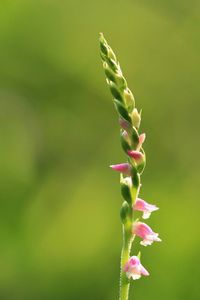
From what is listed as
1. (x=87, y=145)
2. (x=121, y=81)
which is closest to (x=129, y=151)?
(x=121, y=81)

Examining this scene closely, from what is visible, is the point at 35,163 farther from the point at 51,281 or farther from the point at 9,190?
the point at 51,281

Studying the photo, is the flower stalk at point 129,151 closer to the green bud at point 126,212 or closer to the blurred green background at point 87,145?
the green bud at point 126,212

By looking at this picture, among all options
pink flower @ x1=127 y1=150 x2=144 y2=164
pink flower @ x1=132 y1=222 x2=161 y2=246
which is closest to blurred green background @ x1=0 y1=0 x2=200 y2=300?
pink flower @ x1=132 y1=222 x2=161 y2=246

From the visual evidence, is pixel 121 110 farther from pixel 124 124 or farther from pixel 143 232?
pixel 143 232

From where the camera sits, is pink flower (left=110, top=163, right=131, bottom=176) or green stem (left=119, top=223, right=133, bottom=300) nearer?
green stem (left=119, top=223, right=133, bottom=300)

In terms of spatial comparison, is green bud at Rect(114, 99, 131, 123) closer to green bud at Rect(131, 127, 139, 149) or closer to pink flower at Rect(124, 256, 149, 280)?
green bud at Rect(131, 127, 139, 149)

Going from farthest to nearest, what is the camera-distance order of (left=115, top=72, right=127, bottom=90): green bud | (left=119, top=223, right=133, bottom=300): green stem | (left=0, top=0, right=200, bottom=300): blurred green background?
(left=0, top=0, right=200, bottom=300): blurred green background, (left=115, top=72, right=127, bottom=90): green bud, (left=119, top=223, right=133, bottom=300): green stem

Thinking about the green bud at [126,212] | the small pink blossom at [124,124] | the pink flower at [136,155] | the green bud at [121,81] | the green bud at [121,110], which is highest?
the green bud at [121,81]

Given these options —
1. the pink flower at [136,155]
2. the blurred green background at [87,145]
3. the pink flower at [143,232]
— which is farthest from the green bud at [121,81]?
the blurred green background at [87,145]
